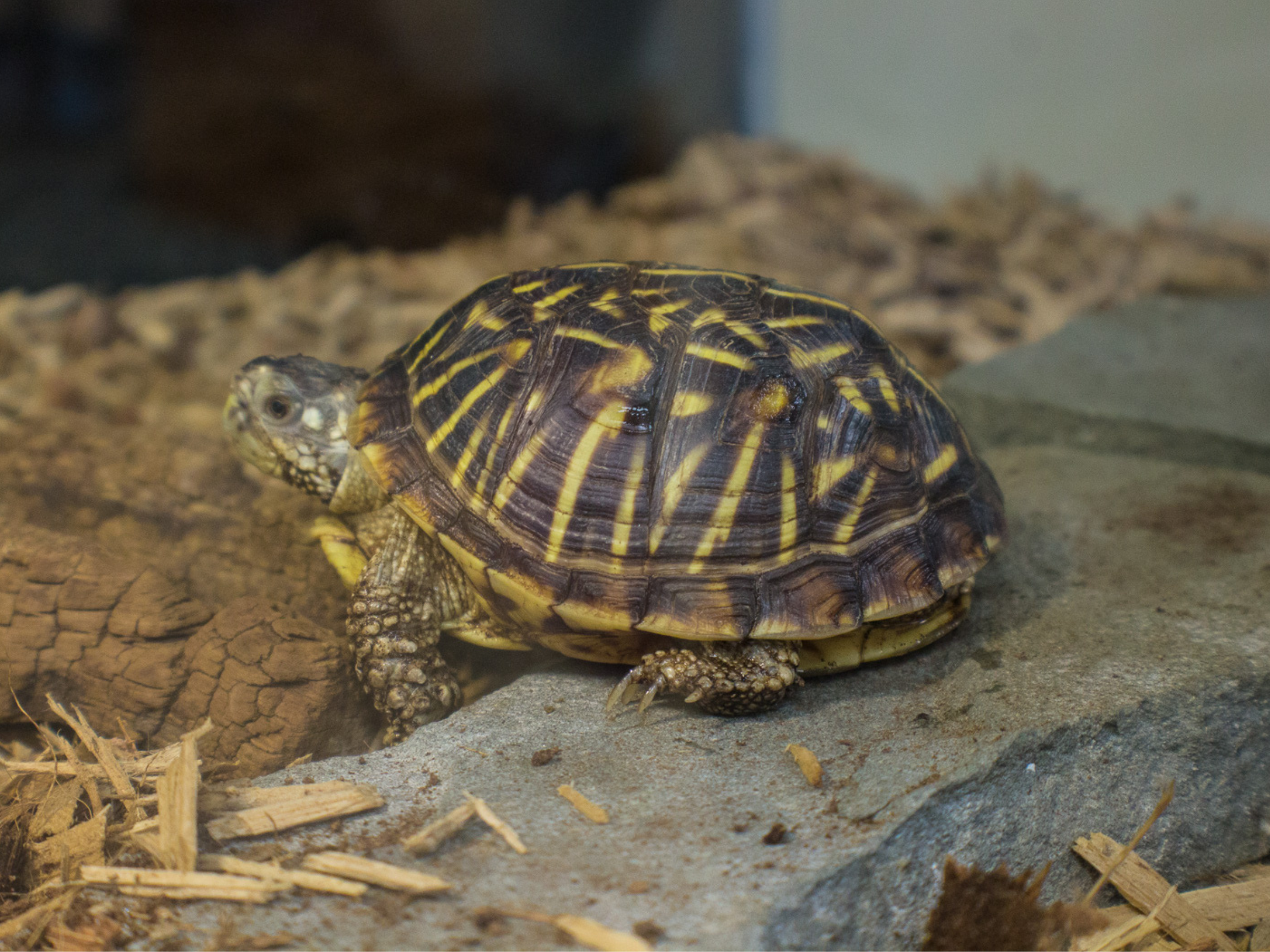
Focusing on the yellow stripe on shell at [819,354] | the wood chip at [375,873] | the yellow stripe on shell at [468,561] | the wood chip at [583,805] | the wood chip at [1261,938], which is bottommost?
the wood chip at [1261,938]

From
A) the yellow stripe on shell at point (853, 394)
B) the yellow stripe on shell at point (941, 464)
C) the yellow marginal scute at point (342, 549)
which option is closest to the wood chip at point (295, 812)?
the yellow marginal scute at point (342, 549)

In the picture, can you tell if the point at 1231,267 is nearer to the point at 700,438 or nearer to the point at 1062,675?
the point at 1062,675

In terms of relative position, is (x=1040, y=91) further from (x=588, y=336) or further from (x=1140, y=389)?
(x=588, y=336)

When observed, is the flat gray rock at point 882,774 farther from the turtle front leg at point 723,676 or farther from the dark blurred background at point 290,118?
the dark blurred background at point 290,118

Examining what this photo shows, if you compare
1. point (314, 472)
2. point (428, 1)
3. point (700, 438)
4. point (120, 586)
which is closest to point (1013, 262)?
point (428, 1)

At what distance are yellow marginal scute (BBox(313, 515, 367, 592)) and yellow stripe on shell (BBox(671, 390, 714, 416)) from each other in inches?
39.1

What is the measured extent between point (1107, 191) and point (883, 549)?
530 centimetres

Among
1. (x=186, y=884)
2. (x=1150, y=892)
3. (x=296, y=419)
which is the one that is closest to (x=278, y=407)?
(x=296, y=419)

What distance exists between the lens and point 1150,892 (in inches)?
80.5

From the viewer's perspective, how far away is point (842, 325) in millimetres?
2434

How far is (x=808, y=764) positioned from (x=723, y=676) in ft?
0.92

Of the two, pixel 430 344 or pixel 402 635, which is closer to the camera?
pixel 402 635

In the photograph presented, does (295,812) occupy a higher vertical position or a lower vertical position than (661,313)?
lower

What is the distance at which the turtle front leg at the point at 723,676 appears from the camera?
2.16 metres
